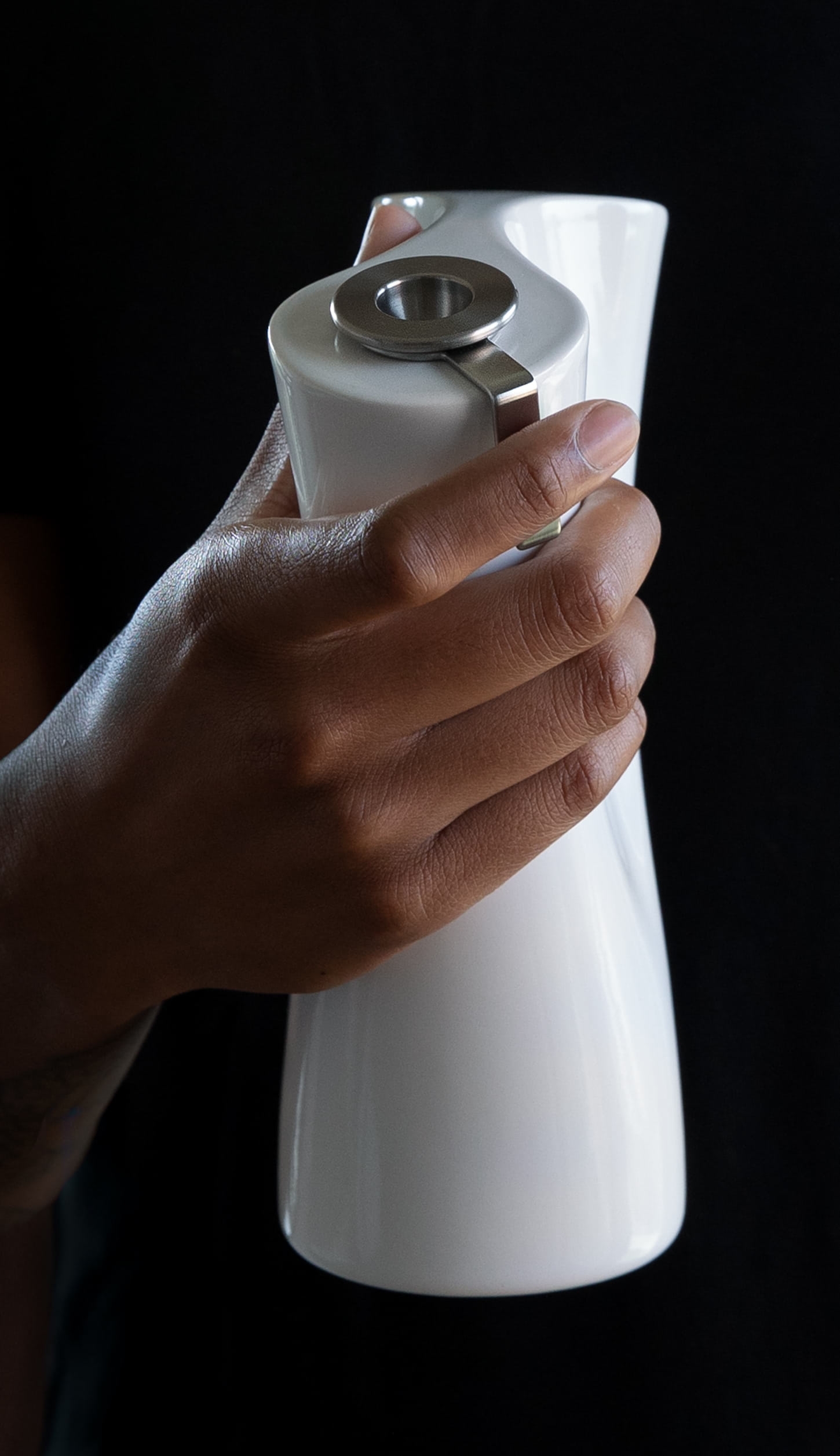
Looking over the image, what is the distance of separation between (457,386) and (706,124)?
0.28 meters

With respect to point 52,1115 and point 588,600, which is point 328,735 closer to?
point 588,600

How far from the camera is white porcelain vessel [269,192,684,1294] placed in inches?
12.5

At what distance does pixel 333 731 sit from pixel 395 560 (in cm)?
6

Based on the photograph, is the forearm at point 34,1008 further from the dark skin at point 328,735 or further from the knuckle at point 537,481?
the knuckle at point 537,481

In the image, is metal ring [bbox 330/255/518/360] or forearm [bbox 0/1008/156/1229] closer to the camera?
metal ring [bbox 330/255/518/360]

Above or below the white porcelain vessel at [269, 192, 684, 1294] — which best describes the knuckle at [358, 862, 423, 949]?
above

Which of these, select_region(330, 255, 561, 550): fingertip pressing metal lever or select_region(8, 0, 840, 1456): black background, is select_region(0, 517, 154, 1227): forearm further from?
select_region(330, 255, 561, 550): fingertip pressing metal lever

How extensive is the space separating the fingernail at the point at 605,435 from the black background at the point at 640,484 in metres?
0.23

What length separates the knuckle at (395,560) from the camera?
0.77ft

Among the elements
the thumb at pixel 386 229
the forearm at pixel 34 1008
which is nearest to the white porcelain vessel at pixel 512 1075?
the thumb at pixel 386 229

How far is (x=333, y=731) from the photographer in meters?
0.28

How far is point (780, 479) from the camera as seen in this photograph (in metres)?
0.46

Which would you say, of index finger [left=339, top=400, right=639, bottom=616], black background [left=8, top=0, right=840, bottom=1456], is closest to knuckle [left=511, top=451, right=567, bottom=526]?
index finger [left=339, top=400, right=639, bottom=616]

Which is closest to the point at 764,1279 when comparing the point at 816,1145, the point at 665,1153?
the point at 816,1145
